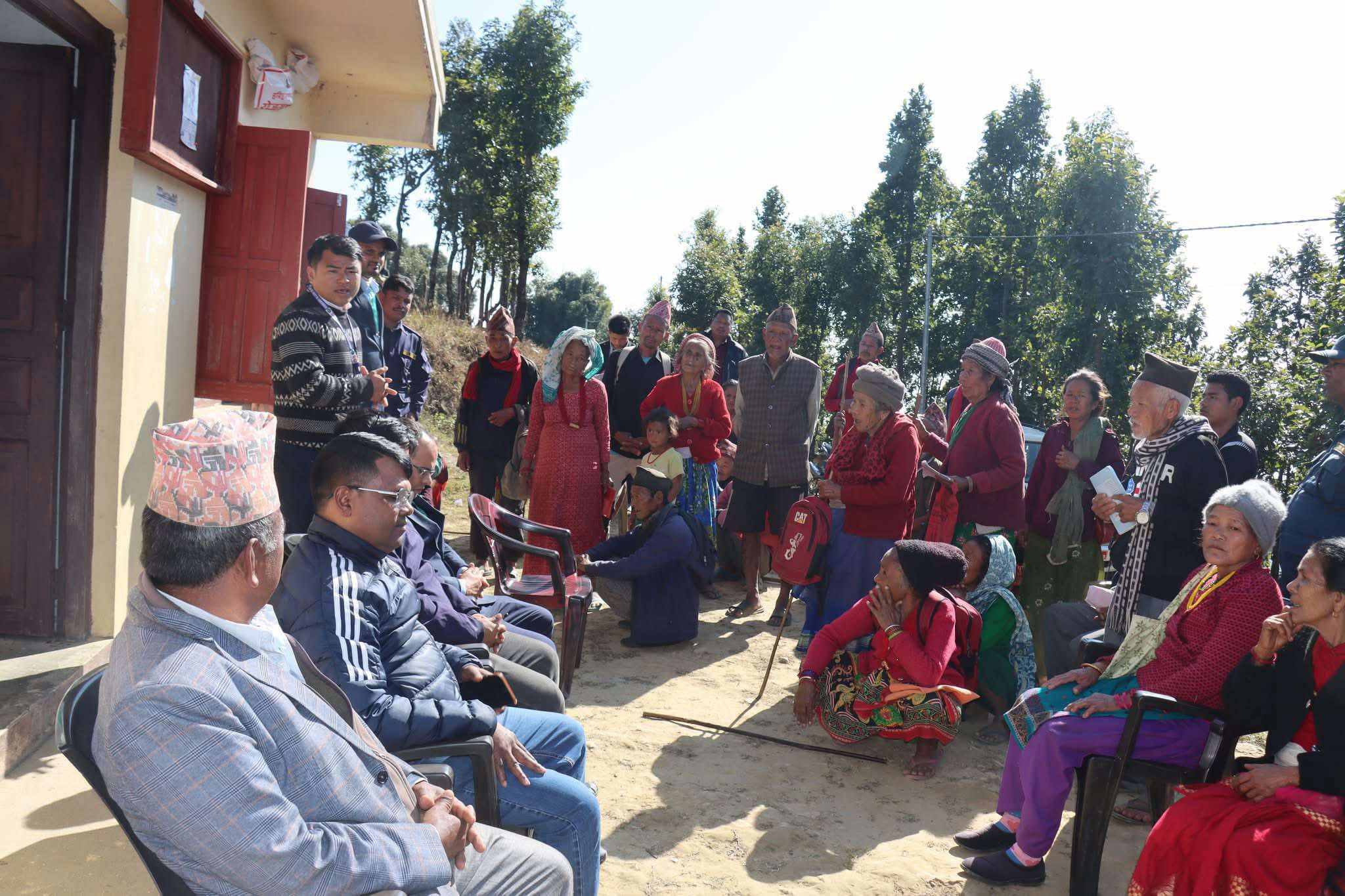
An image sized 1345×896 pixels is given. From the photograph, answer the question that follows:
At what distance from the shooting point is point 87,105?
411 centimetres

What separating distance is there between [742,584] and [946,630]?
350 cm

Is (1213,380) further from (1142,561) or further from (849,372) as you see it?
(849,372)

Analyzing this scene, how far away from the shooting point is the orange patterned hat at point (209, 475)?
63.5 inches

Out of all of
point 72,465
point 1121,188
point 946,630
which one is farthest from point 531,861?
point 1121,188

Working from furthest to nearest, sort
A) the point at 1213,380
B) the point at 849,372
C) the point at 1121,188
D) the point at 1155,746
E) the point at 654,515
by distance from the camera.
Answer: the point at 1121,188
the point at 849,372
the point at 654,515
the point at 1213,380
the point at 1155,746

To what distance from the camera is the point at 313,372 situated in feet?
13.3

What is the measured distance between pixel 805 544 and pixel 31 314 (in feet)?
12.7

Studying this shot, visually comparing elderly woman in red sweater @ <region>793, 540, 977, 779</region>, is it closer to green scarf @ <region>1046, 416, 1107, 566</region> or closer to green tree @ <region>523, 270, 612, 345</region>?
green scarf @ <region>1046, 416, 1107, 566</region>

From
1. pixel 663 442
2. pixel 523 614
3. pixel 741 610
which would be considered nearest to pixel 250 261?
pixel 523 614

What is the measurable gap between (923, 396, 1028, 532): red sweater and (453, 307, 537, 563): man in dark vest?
3.22 metres

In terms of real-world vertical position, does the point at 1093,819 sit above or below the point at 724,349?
below

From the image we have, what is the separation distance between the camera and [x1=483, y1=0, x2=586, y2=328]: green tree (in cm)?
2411

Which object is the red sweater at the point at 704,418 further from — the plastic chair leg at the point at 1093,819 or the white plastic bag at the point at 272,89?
the plastic chair leg at the point at 1093,819

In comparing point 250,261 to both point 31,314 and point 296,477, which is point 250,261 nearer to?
point 31,314
